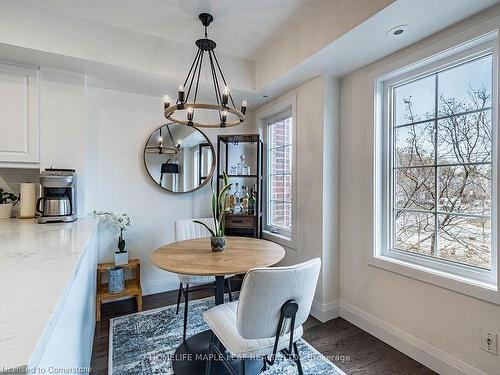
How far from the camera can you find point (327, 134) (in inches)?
97.2

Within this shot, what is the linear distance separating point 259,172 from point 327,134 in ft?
3.06

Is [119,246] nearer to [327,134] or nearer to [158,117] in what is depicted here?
[158,117]

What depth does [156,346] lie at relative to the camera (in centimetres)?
203

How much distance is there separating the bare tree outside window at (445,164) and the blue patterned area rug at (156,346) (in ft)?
3.73

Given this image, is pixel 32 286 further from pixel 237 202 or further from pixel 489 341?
pixel 237 202

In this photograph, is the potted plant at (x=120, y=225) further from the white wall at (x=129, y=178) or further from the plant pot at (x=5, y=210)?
the plant pot at (x=5, y=210)

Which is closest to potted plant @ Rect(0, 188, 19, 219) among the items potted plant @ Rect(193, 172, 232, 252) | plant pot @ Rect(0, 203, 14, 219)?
plant pot @ Rect(0, 203, 14, 219)

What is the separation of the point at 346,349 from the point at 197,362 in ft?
3.70

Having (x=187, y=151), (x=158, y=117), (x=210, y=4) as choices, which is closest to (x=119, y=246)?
(x=187, y=151)

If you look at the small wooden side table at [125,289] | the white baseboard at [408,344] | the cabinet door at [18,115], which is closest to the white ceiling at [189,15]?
the cabinet door at [18,115]

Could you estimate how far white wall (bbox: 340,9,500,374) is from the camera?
5.24 ft

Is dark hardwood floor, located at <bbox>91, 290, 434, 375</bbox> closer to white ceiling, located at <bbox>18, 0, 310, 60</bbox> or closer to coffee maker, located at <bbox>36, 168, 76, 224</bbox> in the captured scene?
coffee maker, located at <bbox>36, 168, 76, 224</bbox>

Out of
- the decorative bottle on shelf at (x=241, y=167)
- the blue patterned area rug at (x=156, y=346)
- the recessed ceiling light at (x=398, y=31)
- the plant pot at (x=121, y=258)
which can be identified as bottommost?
the blue patterned area rug at (x=156, y=346)

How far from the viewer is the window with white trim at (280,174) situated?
311 centimetres
